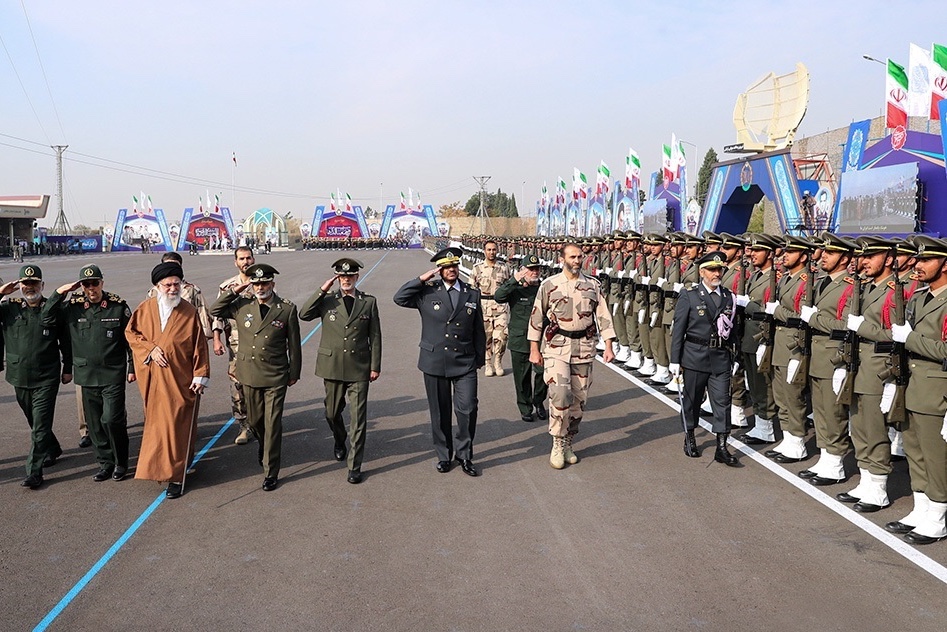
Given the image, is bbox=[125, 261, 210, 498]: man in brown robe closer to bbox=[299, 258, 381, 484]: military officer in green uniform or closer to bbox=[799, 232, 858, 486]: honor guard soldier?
bbox=[299, 258, 381, 484]: military officer in green uniform

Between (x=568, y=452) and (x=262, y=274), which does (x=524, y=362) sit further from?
(x=262, y=274)

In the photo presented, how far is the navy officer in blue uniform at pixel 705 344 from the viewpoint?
645 cm

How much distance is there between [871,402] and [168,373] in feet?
17.5

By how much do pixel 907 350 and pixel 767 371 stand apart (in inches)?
72.5

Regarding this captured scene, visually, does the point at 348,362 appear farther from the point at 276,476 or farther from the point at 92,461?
the point at 92,461

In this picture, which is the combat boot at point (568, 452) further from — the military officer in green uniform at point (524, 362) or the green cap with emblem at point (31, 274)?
the green cap with emblem at point (31, 274)

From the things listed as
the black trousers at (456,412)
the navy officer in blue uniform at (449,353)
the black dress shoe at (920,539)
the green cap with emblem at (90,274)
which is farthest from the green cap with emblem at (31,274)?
the black dress shoe at (920,539)

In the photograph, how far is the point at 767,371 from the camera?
679cm

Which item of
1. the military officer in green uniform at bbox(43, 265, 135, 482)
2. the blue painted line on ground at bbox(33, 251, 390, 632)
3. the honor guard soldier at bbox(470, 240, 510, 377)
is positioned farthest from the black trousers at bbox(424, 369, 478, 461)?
the honor guard soldier at bbox(470, 240, 510, 377)

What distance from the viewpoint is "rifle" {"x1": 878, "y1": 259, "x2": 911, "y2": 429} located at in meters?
4.94

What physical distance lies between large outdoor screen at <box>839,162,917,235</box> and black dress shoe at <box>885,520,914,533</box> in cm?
845

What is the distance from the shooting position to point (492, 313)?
34.6 feet

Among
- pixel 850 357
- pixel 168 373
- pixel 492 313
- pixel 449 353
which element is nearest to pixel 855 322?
pixel 850 357

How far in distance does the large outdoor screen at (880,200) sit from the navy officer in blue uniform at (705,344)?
7.13 metres
